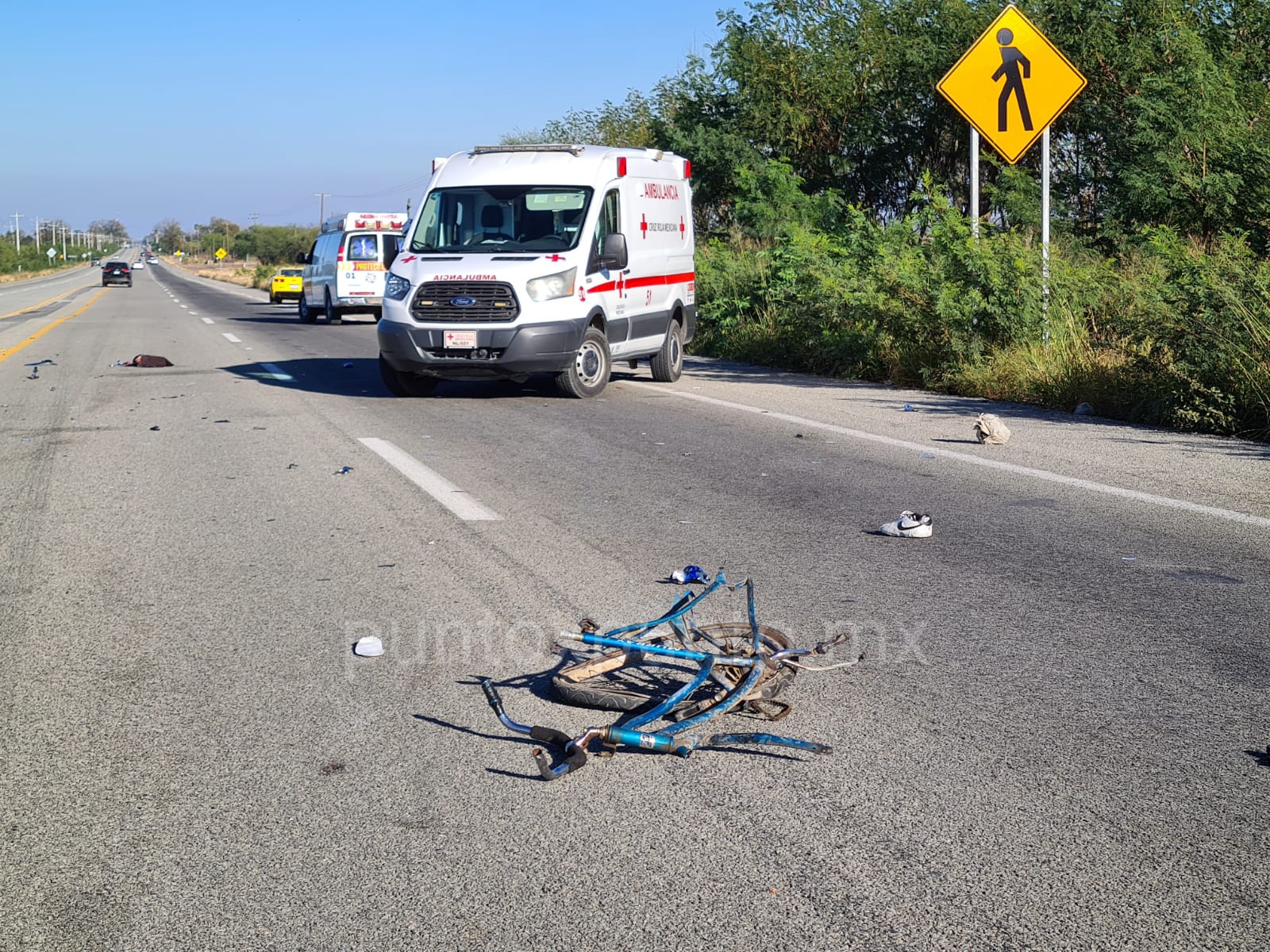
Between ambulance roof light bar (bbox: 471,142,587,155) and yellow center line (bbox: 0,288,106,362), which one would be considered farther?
yellow center line (bbox: 0,288,106,362)

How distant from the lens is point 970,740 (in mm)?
3781

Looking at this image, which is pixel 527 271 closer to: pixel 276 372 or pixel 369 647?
pixel 276 372

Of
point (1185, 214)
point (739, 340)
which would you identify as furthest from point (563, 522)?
point (1185, 214)

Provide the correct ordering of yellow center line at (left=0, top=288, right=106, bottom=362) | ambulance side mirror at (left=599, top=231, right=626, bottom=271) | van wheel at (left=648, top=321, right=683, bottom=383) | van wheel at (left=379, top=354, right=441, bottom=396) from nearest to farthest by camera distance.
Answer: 1. ambulance side mirror at (left=599, top=231, right=626, bottom=271)
2. van wheel at (left=379, top=354, right=441, bottom=396)
3. van wheel at (left=648, top=321, right=683, bottom=383)
4. yellow center line at (left=0, top=288, right=106, bottom=362)

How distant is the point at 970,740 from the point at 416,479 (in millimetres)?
5207

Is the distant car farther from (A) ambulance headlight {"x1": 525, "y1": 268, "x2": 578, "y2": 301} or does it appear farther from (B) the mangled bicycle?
(B) the mangled bicycle

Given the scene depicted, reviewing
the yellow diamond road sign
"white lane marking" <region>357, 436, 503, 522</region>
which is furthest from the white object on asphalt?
the yellow diamond road sign

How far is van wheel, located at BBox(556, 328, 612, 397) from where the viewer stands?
42.8ft

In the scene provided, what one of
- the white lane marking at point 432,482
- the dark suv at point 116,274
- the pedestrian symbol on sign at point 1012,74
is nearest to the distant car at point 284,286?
the dark suv at point 116,274

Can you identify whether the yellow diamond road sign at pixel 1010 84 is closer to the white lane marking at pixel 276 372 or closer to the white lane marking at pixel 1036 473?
the white lane marking at pixel 1036 473

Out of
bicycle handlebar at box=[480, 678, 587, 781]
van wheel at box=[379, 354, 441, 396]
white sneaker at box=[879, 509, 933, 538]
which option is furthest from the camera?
van wheel at box=[379, 354, 441, 396]

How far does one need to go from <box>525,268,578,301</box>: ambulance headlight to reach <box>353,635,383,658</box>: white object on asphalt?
8.16 m

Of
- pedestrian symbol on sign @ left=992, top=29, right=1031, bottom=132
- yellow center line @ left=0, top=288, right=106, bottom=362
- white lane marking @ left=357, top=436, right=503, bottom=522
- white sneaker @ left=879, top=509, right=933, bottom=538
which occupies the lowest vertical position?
white sneaker @ left=879, top=509, right=933, bottom=538

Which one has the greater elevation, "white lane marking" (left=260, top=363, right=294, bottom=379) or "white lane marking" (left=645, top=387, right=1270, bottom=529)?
"white lane marking" (left=260, top=363, right=294, bottom=379)
